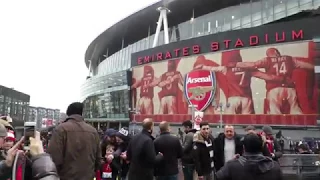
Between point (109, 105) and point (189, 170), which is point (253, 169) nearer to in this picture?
point (189, 170)

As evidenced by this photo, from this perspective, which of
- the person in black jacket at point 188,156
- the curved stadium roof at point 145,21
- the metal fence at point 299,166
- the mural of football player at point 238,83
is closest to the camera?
the person in black jacket at point 188,156

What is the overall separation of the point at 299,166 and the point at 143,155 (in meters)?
5.70

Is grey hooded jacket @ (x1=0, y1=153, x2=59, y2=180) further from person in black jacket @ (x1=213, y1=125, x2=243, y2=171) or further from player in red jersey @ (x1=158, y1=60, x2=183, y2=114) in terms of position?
player in red jersey @ (x1=158, y1=60, x2=183, y2=114)

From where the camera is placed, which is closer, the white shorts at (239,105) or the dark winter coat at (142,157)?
the dark winter coat at (142,157)

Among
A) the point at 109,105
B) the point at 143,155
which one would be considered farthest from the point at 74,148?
the point at 109,105

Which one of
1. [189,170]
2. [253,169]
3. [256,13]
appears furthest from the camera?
[256,13]

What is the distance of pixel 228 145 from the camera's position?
6785mm

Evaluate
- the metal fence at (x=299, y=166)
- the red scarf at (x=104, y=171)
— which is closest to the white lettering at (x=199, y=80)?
the metal fence at (x=299, y=166)

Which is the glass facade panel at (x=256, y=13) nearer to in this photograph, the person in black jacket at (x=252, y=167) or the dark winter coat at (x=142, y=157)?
the dark winter coat at (x=142, y=157)

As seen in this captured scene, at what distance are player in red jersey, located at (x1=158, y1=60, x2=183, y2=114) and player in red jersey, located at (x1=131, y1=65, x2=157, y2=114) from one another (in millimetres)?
1943

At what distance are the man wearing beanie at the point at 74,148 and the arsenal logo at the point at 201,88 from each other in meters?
33.7

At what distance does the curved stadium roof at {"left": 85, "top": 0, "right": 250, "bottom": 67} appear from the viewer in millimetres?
46816

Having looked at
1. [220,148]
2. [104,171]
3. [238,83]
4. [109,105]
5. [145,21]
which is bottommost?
[104,171]

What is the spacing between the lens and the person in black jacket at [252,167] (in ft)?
10.7
